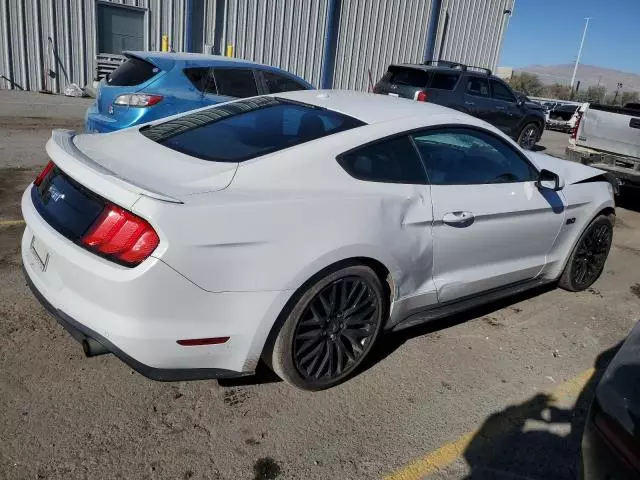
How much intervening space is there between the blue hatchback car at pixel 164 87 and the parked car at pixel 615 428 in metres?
6.12

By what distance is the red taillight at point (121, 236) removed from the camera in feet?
7.53

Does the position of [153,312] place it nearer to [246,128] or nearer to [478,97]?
[246,128]

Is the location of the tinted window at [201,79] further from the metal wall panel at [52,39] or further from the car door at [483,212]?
the metal wall panel at [52,39]

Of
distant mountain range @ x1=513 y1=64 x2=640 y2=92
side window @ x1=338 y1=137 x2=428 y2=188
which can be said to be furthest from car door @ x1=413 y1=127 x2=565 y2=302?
distant mountain range @ x1=513 y1=64 x2=640 y2=92

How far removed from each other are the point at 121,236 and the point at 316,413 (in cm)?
131

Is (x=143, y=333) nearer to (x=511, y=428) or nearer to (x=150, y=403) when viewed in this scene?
(x=150, y=403)

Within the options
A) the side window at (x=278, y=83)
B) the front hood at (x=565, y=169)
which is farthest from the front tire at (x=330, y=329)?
the side window at (x=278, y=83)

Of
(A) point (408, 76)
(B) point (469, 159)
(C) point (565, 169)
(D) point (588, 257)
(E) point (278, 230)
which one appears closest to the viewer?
(E) point (278, 230)

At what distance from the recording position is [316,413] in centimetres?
285

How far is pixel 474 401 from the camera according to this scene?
3.11m

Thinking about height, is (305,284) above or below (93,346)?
above

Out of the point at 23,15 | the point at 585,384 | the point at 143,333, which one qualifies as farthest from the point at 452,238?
the point at 23,15

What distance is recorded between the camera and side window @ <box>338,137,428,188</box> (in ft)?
9.68

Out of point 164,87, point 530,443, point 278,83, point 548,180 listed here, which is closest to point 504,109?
point 278,83
